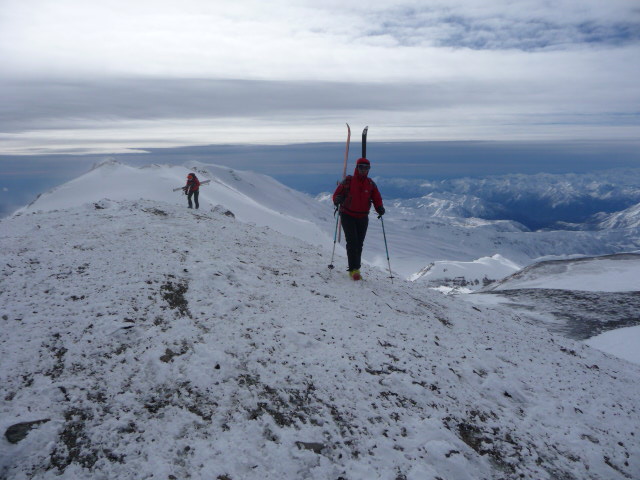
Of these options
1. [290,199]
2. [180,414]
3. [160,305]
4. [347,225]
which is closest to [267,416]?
[180,414]

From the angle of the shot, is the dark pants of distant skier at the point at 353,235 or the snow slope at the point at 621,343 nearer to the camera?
the dark pants of distant skier at the point at 353,235

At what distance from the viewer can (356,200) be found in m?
11.4

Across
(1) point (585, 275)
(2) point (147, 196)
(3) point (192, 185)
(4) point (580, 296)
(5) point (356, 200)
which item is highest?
(5) point (356, 200)

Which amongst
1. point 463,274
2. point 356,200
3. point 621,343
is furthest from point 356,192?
point 463,274

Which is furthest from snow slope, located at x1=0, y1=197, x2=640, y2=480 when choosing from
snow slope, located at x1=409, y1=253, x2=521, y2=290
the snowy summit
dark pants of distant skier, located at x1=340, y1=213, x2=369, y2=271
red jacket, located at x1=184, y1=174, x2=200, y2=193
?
snow slope, located at x1=409, y1=253, x2=521, y2=290

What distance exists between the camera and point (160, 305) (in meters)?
7.85

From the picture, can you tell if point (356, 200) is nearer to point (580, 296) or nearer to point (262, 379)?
point (262, 379)

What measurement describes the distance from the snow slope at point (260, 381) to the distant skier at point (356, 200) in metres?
1.55

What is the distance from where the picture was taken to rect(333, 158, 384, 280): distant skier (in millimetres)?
11242

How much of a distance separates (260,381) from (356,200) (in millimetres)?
6431

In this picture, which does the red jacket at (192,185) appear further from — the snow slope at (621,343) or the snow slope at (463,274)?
the snow slope at (463,274)

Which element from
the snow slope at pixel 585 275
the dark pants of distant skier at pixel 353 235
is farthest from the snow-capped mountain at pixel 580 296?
the dark pants of distant skier at pixel 353 235

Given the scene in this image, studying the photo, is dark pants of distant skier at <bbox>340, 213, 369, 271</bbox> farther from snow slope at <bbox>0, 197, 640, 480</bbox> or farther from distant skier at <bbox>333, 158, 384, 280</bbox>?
snow slope at <bbox>0, 197, 640, 480</bbox>

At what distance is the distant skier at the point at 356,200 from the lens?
1124 centimetres
